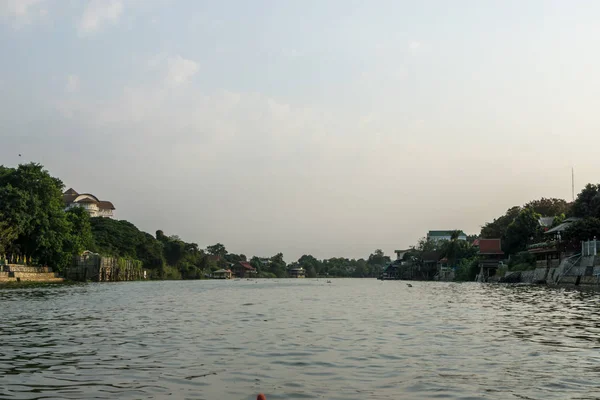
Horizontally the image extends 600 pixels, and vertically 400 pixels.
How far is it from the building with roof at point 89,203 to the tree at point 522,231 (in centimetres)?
11551

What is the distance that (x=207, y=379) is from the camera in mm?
11211

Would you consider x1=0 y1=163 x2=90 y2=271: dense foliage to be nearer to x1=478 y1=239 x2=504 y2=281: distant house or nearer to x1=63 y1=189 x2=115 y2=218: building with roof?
x1=478 y1=239 x2=504 y2=281: distant house

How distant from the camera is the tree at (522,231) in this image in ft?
316

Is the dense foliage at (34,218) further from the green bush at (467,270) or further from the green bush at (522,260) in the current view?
the green bush at (467,270)

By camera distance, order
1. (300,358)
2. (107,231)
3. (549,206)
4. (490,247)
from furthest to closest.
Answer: (107,231) → (549,206) → (490,247) → (300,358)

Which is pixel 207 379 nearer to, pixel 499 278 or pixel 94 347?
pixel 94 347

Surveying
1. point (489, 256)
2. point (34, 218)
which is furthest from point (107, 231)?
point (489, 256)

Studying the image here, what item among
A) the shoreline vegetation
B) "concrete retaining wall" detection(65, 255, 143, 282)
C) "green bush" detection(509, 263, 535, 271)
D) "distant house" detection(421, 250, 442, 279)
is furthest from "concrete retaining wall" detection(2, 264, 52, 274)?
"distant house" detection(421, 250, 442, 279)

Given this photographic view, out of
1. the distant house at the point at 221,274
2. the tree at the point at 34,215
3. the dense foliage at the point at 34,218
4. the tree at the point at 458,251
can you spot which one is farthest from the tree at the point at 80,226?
the distant house at the point at 221,274

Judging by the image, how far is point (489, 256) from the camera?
10325cm

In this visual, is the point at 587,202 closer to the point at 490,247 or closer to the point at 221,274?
the point at 490,247

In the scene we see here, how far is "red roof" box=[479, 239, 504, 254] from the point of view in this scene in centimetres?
10119

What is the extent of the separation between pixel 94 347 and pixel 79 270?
3382 inches

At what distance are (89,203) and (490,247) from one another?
119 meters
